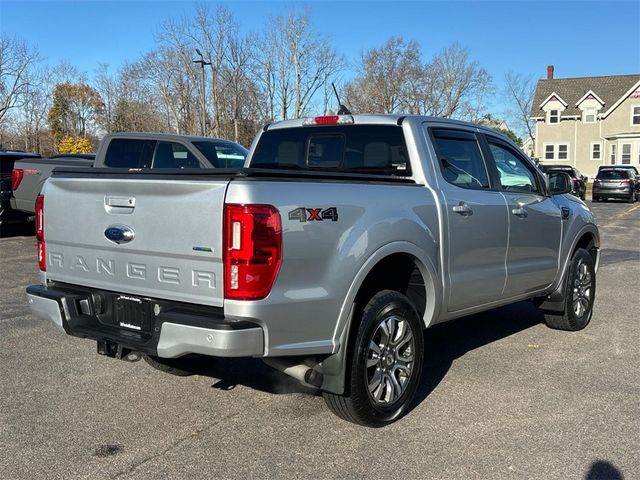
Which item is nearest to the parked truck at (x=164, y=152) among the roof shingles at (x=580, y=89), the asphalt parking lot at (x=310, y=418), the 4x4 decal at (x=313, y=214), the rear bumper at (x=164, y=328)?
the asphalt parking lot at (x=310, y=418)

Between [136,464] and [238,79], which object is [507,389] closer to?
[136,464]

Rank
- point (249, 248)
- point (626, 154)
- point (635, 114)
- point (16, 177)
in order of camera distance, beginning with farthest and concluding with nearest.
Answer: point (635, 114) < point (626, 154) < point (16, 177) < point (249, 248)

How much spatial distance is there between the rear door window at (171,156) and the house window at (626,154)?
42.3 metres

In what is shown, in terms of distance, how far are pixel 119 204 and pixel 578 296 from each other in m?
4.71

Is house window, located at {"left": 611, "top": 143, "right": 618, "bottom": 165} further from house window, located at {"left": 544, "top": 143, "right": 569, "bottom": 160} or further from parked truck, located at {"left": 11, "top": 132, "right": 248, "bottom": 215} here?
parked truck, located at {"left": 11, "top": 132, "right": 248, "bottom": 215}

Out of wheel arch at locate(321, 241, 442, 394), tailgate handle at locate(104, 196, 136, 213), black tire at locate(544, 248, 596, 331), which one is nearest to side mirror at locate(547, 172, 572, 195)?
black tire at locate(544, 248, 596, 331)

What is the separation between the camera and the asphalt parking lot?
3385 mm

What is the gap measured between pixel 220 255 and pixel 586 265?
182 inches

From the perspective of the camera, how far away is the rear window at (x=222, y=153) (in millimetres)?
9914

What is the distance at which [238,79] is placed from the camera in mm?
37188

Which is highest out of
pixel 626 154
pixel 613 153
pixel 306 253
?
pixel 613 153

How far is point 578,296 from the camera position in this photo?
623 centimetres

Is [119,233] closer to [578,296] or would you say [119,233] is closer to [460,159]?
[460,159]

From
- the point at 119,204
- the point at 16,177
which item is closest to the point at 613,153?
Result: the point at 16,177
